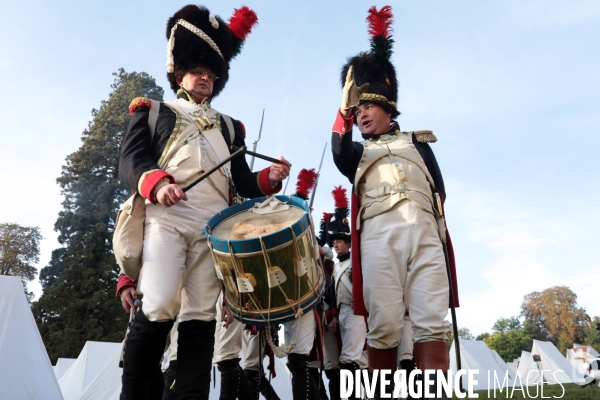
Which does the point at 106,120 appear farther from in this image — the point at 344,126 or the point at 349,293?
the point at 344,126

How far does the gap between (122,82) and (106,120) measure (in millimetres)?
3342

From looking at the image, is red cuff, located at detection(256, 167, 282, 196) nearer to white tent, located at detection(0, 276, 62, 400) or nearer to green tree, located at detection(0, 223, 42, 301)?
white tent, located at detection(0, 276, 62, 400)

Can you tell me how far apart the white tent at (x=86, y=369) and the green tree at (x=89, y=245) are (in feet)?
36.6

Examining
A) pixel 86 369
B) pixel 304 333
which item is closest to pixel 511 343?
pixel 86 369

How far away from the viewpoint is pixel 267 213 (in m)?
2.85

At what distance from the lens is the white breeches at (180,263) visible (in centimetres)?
243

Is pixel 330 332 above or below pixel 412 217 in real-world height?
below

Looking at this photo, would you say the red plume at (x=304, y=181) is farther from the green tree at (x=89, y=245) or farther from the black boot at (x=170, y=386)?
the green tree at (x=89, y=245)

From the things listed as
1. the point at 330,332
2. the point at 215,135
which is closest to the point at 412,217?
the point at 215,135

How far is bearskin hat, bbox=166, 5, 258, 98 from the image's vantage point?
326 centimetres

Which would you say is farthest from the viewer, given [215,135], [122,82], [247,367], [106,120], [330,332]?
[122,82]

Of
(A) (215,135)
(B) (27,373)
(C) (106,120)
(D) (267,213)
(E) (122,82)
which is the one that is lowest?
(B) (27,373)

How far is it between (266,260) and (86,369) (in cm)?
1049

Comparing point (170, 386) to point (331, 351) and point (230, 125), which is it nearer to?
point (230, 125)
